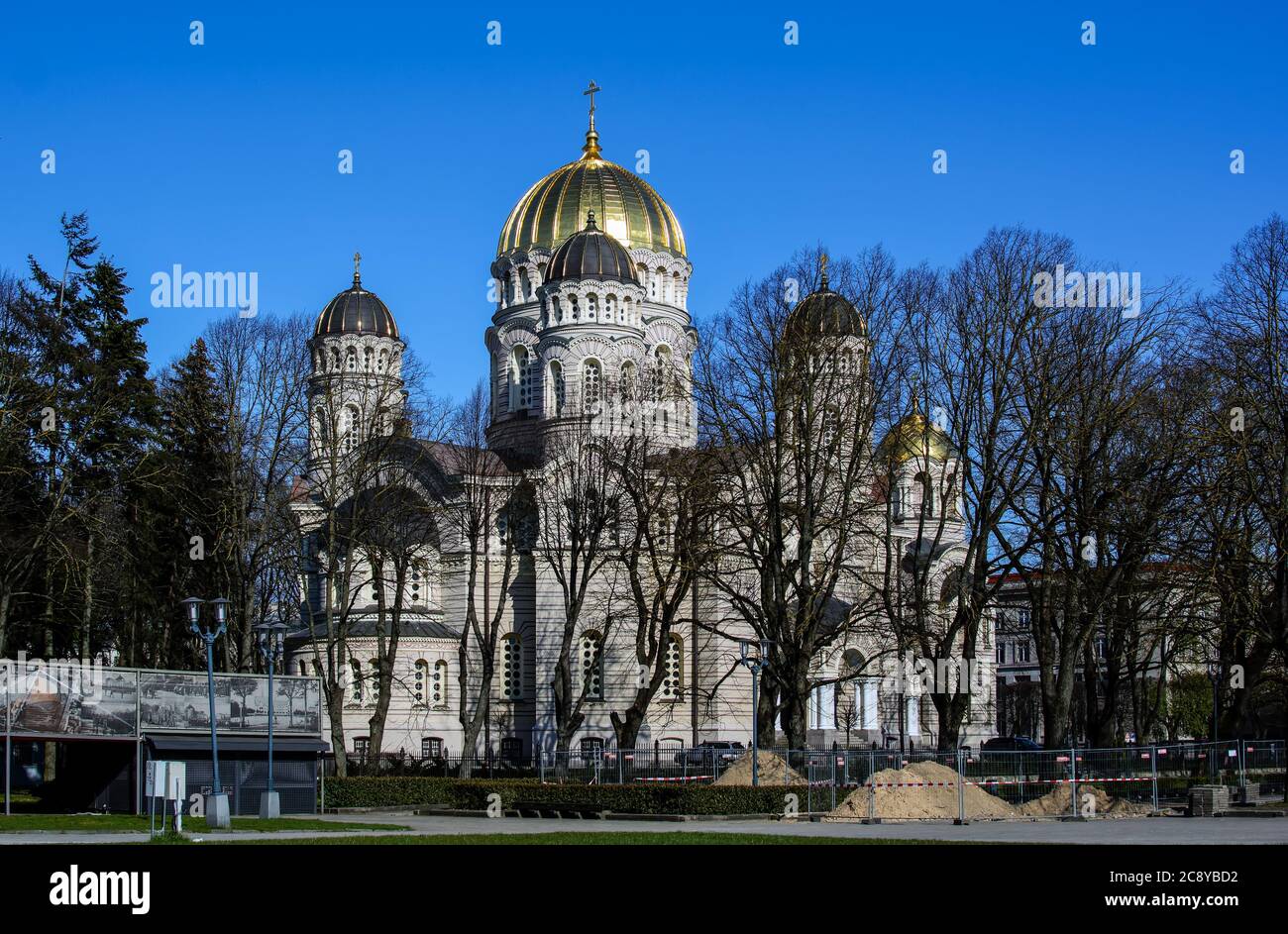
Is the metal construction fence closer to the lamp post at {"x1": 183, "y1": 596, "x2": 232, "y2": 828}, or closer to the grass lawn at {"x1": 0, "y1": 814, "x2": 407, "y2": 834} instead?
the grass lawn at {"x1": 0, "y1": 814, "x2": 407, "y2": 834}

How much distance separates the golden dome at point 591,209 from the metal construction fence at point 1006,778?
3055 centimetres

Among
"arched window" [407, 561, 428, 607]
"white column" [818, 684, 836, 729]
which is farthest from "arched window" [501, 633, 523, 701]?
"white column" [818, 684, 836, 729]

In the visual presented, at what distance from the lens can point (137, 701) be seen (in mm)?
29734

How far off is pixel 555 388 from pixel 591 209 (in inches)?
337

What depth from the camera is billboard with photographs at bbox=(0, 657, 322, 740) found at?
28328 millimetres

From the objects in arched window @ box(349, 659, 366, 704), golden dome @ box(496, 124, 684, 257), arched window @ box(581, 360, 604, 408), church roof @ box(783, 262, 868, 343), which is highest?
golden dome @ box(496, 124, 684, 257)

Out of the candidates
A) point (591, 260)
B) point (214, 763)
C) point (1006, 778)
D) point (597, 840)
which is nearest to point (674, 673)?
point (591, 260)

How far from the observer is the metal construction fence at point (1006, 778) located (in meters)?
27.3

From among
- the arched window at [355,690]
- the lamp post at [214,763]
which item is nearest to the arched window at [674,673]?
the arched window at [355,690]

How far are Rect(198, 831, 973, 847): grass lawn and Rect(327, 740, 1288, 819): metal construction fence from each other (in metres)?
6.06
